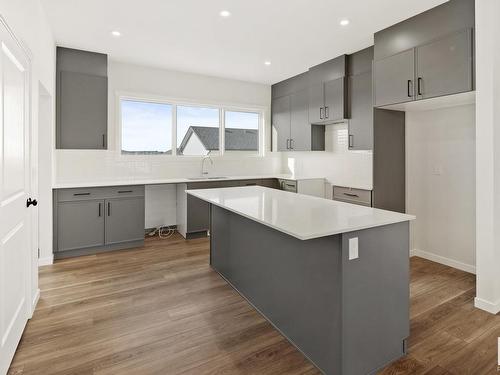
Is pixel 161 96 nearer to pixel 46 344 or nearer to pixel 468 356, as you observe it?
pixel 46 344

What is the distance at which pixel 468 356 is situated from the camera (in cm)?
199

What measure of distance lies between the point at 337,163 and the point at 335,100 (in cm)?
107

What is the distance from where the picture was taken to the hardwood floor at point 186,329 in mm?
1908

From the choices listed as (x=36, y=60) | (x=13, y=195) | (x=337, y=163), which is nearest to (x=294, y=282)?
(x=13, y=195)

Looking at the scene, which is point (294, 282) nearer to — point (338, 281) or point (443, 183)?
point (338, 281)

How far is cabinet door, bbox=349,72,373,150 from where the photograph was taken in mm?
4027

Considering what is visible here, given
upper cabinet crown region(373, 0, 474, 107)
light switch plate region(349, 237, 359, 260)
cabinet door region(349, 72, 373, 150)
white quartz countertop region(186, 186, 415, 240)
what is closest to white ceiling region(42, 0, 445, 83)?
upper cabinet crown region(373, 0, 474, 107)

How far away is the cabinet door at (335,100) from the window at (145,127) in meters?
2.63

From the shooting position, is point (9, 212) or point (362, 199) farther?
point (362, 199)

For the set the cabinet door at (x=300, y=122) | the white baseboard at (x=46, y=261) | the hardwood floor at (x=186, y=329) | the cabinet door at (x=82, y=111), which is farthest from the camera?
the cabinet door at (x=300, y=122)

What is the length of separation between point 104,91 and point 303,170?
3642 mm

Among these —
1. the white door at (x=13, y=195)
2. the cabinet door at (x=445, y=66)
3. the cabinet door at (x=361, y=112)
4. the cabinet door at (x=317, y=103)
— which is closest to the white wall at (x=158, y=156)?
the cabinet door at (x=317, y=103)

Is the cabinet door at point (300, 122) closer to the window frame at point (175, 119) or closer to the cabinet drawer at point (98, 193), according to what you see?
the window frame at point (175, 119)

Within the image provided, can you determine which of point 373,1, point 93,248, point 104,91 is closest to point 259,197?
point 373,1
